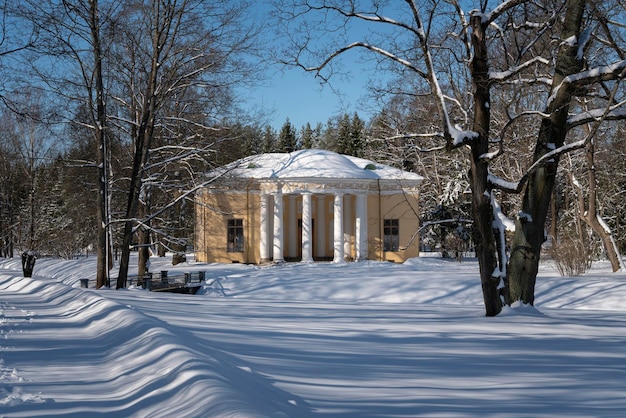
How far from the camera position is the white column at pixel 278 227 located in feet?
105

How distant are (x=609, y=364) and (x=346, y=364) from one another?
257cm

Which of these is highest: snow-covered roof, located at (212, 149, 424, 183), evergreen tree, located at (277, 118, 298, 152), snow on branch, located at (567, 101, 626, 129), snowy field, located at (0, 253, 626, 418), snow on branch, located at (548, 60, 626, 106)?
evergreen tree, located at (277, 118, 298, 152)

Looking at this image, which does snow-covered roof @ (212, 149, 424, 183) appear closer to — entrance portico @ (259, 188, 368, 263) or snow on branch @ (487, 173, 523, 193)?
entrance portico @ (259, 188, 368, 263)

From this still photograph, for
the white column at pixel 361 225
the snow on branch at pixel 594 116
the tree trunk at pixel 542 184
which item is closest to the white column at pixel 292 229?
the white column at pixel 361 225

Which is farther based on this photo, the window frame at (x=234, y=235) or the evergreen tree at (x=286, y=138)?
the evergreen tree at (x=286, y=138)

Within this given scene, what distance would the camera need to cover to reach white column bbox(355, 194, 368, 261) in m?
32.8

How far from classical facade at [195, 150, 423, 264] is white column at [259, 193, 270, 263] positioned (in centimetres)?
5

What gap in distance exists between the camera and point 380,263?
30.4m

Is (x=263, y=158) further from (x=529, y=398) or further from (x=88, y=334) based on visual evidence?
(x=529, y=398)

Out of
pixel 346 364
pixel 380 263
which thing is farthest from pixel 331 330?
pixel 380 263

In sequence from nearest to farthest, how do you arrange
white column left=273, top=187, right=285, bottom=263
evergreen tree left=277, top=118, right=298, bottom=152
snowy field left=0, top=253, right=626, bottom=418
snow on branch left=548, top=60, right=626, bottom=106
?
1. snowy field left=0, top=253, right=626, bottom=418
2. snow on branch left=548, top=60, right=626, bottom=106
3. white column left=273, top=187, right=285, bottom=263
4. evergreen tree left=277, top=118, right=298, bottom=152

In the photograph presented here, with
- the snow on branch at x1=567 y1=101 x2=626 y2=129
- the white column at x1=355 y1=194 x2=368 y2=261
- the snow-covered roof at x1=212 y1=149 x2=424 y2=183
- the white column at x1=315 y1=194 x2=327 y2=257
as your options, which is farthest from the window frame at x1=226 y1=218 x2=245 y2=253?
the snow on branch at x1=567 y1=101 x2=626 y2=129

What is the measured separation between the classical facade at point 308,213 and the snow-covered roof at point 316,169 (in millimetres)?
51

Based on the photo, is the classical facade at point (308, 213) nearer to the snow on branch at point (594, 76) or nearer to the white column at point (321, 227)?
the white column at point (321, 227)
